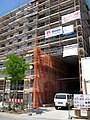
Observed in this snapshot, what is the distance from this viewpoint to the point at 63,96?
23000 millimetres

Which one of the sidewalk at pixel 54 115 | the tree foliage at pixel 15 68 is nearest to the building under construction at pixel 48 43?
the tree foliage at pixel 15 68

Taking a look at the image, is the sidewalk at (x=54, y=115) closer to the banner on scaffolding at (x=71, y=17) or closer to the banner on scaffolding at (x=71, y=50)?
the banner on scaffolding at (x=71, y=50)

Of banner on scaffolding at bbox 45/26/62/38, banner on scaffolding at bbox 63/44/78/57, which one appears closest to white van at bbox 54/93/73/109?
banner on scaffolding at bbox 63/44/78/57

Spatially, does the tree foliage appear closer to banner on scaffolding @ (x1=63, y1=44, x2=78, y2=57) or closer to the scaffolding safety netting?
the scaffolding safety netting

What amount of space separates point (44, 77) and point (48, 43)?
9.70 metres

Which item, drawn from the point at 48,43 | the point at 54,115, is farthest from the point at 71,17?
the point at 54,115

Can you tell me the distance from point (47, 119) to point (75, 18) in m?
23.2

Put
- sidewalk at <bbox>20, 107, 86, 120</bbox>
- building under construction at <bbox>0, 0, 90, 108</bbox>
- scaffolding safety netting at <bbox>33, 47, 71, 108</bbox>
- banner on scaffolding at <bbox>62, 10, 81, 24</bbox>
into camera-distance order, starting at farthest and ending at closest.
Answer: banner on scaffolding at <bbox>62, 10, 81, 24</bbox> < building under construction at <bbox>0, 0, 90, 108</bbox> < scaffolding safety netting at <bbox>33, 47, 71, 108</bbox> < sidewalk at <bbox>20, 107, 86, 120</bbox>

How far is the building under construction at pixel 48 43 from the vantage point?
101 feet

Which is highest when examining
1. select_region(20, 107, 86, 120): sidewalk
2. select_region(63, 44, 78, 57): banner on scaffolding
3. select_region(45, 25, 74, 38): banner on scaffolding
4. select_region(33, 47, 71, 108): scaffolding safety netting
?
select_region(45, 25, 74, 38): banner on scaffolding

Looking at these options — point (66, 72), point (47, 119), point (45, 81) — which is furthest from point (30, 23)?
point (47, 119)

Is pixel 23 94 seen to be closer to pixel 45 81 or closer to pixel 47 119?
pixel 45 81

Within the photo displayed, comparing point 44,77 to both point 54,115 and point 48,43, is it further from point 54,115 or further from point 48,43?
point 54,115

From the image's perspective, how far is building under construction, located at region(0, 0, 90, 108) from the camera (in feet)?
101
